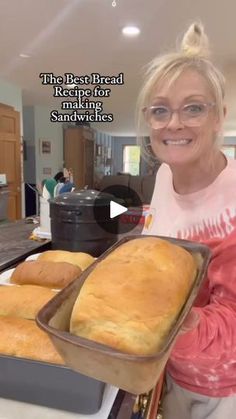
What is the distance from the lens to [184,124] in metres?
0.62

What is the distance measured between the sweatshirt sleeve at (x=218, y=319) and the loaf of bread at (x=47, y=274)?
1.03 feet

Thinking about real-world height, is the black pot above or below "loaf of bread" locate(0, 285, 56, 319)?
above

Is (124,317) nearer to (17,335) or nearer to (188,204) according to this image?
(17,335)

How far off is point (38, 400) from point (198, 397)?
335mm

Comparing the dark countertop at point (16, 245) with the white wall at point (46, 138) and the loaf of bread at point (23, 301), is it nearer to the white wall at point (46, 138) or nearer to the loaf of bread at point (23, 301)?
the loaf of bread at point (23, 301)

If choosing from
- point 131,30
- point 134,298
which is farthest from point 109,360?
point 131,30

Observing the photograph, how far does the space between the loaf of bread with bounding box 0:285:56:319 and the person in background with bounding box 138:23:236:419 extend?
265 mm

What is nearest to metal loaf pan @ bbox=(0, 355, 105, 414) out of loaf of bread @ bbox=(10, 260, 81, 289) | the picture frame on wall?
loaf of bread @ bbox=(10, 260, 81, 289)

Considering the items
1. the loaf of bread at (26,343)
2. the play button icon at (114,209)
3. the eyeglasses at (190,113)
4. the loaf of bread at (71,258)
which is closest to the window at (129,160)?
the play button icon at (114,209)

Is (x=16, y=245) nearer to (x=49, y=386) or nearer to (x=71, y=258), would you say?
(x=71, y=258)

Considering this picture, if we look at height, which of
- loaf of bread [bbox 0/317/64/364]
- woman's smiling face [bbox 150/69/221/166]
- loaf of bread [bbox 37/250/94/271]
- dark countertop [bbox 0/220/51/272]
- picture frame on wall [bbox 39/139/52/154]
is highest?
picture frame on wall [bbox 39/139/52/154]

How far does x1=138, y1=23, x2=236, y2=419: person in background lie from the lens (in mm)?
579

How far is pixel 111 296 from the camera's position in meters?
0.40

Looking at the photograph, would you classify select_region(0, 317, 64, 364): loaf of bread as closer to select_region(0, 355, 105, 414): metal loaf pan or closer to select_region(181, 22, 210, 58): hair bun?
select_region(0, 355, 105, 414): metal loaf pan
